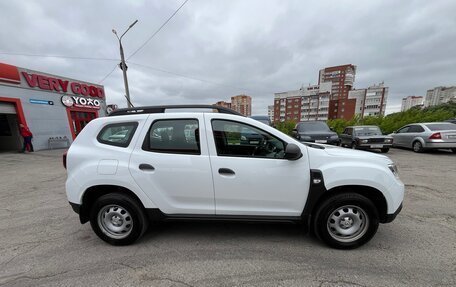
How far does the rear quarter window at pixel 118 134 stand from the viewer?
2.57 meters

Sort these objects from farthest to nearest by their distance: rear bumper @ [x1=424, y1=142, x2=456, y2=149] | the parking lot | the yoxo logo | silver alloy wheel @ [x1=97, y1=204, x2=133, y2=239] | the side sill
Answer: the yoxo logo
rear bumper @ [x1=424, y1=142, x2=456, y2=149]
silver alloy wheel @ [x1=97, y1=204, x2=133, y2=239]
the side sill
the parking lot

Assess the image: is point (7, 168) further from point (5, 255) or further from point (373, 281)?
point (373, 281)

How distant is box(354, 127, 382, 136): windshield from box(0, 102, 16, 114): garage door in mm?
18991

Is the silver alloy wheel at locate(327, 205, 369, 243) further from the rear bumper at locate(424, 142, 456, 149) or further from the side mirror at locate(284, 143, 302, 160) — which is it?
the rear bumper at locate(424, 142, 456, 149)

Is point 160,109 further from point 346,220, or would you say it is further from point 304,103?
point 304,103

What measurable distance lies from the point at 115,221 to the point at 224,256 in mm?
1503

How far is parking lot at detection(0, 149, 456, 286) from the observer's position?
6.73 feet

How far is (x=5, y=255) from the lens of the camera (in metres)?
2.50

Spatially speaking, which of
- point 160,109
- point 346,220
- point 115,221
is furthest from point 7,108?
point 346,220

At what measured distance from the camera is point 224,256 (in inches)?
94.4

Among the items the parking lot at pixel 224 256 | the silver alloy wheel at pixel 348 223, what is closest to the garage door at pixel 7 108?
the parking lot at pixel 224 256

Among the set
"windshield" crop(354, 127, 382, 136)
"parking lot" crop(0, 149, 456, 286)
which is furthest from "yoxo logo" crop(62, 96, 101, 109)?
"windshield" crop(354, 127, 382, 136)

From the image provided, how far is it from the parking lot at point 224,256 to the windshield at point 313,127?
7.12 metres

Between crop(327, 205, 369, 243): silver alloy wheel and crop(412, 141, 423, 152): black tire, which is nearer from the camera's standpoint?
crop(327, 205, 369, 243): silver alloy wheel
